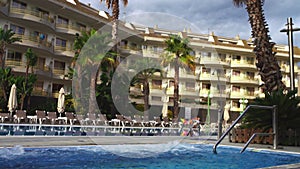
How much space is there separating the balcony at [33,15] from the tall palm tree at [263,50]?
2310 cm

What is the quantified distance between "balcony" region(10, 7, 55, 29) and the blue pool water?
24.4m

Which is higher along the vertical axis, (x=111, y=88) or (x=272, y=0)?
(x=272, y=0)

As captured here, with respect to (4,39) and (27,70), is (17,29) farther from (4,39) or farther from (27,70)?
(27,70)

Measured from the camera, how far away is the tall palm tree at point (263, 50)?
1333 centimetres

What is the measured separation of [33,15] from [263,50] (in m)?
A: 24.8

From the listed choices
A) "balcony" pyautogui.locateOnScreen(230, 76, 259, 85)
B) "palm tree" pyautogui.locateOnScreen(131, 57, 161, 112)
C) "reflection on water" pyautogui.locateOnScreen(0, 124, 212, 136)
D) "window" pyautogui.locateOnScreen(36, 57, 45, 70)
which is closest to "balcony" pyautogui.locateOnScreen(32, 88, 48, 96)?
"window" pyautogui.locateOnScreen(36, 57, 45, 70)

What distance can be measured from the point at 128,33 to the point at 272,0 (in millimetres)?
25102

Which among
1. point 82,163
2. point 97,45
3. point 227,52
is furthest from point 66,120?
point 227,52

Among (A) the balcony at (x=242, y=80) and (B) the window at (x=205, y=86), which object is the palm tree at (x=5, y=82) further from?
(A) the balcony at (x=242, y=80)

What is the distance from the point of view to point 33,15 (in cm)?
3102

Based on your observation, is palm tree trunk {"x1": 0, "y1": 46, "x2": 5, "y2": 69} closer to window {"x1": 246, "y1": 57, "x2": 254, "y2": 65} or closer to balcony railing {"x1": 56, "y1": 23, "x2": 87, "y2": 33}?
balcony railing {"x1": 56, "y1": 23, "x2": 87, "y2": 33}

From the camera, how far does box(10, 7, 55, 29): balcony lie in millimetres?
29766

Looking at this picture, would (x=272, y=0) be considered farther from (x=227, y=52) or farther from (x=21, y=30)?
(x=227, y=52)

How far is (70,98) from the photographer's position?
31.1 metres
